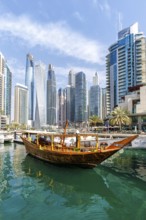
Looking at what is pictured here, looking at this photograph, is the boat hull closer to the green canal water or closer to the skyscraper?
the green canal water

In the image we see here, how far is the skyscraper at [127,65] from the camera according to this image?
133125 mm

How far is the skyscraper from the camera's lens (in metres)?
133

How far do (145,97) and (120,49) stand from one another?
75868mm

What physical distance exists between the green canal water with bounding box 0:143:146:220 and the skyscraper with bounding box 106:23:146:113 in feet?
374

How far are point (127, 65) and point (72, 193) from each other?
418 ft

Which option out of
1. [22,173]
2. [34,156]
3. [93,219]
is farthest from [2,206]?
[34,156]

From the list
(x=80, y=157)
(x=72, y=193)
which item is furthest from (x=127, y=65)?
(x=72, y=193)

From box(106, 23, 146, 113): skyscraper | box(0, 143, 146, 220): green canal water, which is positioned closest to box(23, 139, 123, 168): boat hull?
box(0, 143, 146, 220): green canal water

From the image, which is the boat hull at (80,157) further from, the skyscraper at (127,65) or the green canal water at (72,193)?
the skyscraper at (127,65)

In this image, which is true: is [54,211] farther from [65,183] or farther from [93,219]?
[65,183]

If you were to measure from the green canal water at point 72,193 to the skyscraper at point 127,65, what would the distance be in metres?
114

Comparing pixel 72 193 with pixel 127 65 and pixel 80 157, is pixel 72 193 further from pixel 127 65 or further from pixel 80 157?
pixel 127 65

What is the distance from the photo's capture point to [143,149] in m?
48.1

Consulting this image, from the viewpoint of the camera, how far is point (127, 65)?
136125 mm
